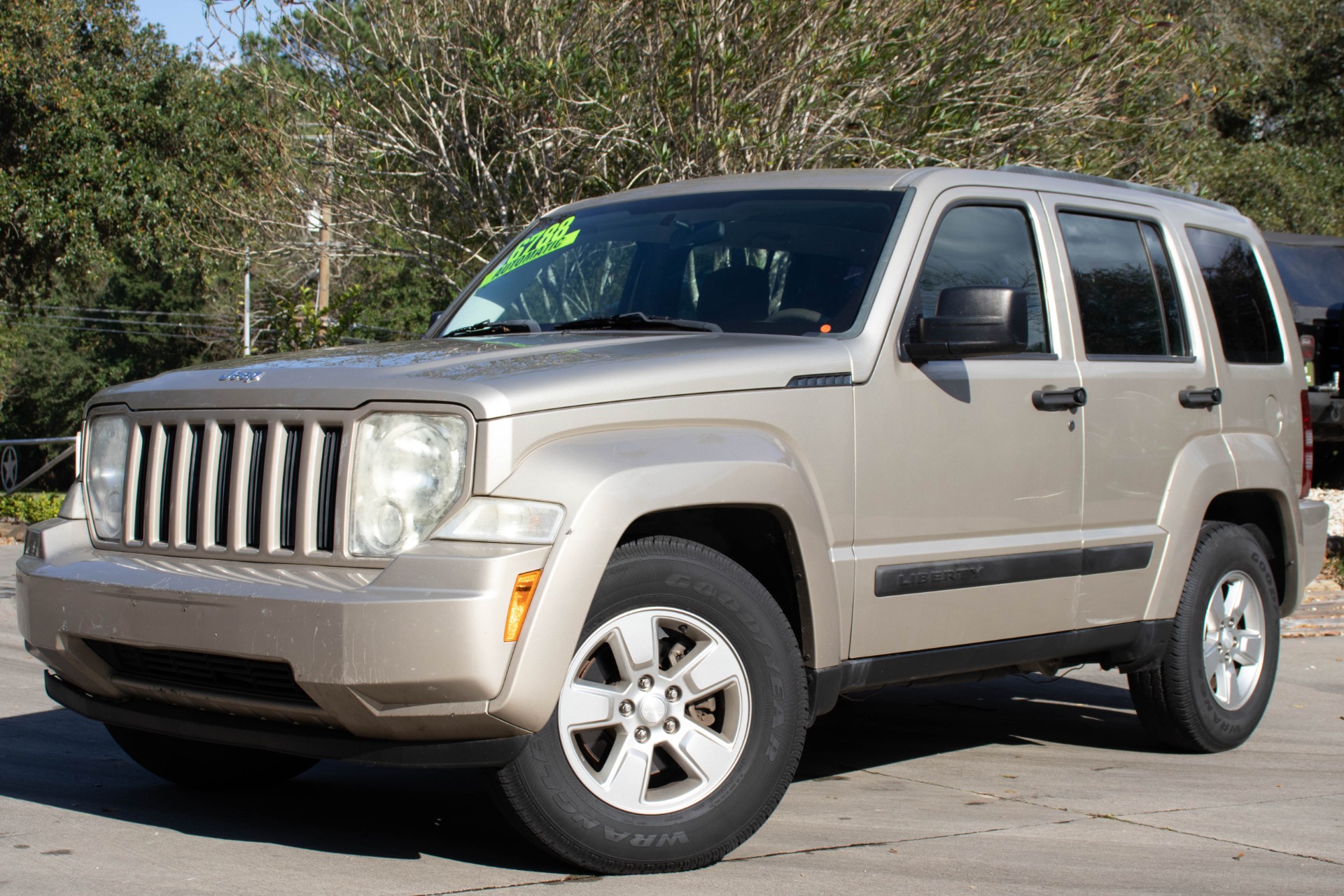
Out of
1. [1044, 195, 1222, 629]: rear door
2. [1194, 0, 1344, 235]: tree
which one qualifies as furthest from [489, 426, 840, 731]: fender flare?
[1194, 0, 1344, 235]: tree

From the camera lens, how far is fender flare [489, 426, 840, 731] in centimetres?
351

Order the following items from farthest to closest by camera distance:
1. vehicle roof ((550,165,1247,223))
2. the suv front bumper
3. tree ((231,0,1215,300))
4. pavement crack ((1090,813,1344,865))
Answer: tree ((231,0,1215,300)) → vehicle roof ((550,165,1247,223)) → pavement crack ((1090,813,1344,865)) → the suv front bumper

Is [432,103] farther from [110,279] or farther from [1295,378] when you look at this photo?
[110,279]

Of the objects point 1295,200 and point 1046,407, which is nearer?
point 1046,407

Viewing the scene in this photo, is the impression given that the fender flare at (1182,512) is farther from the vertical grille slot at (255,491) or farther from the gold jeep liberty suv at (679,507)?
the vertical grille slot at (255,491)

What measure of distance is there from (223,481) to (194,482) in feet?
0.38

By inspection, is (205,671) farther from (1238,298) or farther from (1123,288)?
(1238,298)

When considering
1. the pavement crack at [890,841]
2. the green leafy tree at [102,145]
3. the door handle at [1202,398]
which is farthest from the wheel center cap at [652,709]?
the green leafy tree at [102,145]

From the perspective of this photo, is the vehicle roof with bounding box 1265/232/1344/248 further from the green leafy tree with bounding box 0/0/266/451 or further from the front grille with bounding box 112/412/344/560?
the green leafy tree with bounding box 0/0/266/451

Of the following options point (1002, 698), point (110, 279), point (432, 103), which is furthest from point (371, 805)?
point (110, 279)

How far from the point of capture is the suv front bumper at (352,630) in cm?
343

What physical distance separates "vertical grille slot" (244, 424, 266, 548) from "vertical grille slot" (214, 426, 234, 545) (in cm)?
6

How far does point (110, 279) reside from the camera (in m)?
55.4

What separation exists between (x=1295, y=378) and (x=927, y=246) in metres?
2.40
